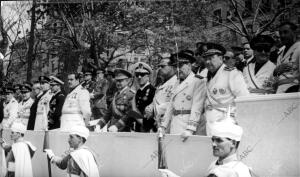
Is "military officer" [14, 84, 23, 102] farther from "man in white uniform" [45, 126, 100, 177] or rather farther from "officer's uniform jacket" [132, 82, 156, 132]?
"man in white uniform" [45, 126, 100, 177]

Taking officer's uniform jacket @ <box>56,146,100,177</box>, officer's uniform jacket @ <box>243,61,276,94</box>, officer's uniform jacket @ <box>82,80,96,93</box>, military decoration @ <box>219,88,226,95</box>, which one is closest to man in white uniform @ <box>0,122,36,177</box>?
officer's uniform jacket @ <box>82,80,96,93</box>

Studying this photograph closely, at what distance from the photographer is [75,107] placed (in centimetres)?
594

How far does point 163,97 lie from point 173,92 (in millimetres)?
283

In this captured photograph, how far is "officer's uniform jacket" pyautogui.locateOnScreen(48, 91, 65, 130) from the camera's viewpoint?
6.17 metres

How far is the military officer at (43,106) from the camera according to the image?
6.32 m

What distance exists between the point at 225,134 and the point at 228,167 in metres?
0.20

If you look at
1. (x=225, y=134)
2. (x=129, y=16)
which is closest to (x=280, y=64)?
(x=225, y=134)

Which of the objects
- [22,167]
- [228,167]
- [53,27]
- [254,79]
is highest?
[53,27]

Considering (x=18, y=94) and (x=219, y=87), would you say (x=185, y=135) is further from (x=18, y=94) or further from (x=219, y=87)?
(x=18, y=94)

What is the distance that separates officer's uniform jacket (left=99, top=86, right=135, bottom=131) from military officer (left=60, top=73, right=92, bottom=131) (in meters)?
0.39

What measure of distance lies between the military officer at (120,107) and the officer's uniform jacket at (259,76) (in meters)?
1.60

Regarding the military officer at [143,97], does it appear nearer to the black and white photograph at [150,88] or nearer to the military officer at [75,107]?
the black and white photograph at [150,88]

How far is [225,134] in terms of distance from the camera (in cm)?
312

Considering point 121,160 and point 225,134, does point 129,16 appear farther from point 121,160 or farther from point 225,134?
point 225,134
